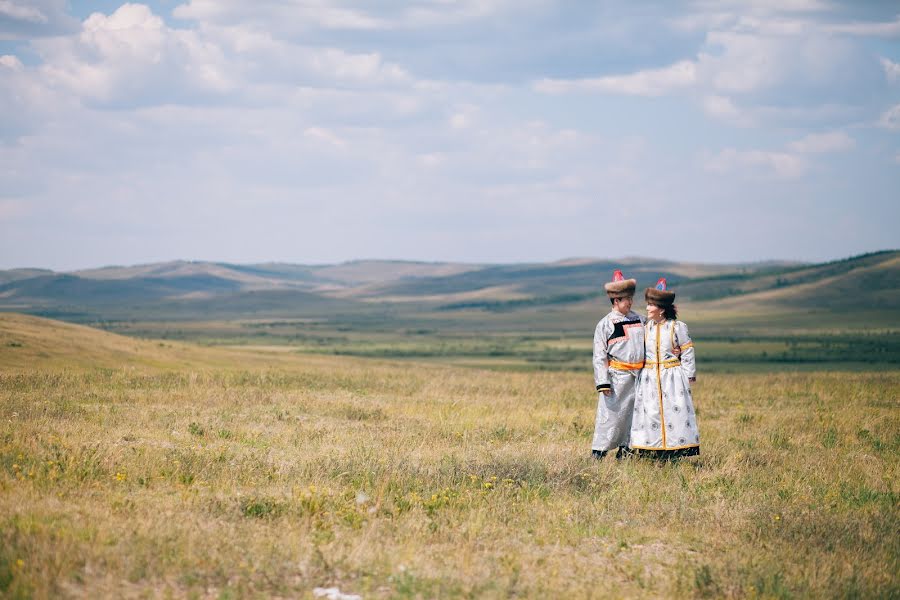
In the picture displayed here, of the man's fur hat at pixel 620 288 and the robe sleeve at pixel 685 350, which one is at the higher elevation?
the man's fur hat at pixel 620 288

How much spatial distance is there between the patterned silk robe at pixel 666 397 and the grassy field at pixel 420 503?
342 millimetres

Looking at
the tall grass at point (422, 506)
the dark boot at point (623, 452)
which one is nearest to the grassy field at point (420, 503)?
the tall grass at point (422, 506)

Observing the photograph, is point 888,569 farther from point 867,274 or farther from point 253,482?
point 867,274

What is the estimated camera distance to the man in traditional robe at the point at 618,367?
12039 mm

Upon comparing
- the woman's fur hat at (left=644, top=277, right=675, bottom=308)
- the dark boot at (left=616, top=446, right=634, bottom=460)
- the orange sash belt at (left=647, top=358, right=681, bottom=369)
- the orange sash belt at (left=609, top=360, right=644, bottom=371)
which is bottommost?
the dark boot at (left=616, top=446, right=634, bottom=460)

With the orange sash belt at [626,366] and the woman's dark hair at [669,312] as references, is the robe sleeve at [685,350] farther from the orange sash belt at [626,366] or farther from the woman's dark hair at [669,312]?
the orange sash belt at [626,366]

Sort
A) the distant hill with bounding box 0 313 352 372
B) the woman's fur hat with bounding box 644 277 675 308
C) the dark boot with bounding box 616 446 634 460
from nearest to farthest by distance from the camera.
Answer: the woman's fur hat with bounding box 644 277 675 308 < the dark boot with bounding box 616 446 634 460 < the distant hill with bounding box 0 313 352 372

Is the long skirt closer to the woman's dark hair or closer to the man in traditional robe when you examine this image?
the man in traditional robe

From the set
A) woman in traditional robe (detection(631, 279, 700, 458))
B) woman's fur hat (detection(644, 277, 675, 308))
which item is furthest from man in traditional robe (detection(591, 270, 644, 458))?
woman's fur hat (detection(644, 277, 675, 308))

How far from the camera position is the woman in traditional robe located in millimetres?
11664

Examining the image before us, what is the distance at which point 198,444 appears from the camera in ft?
39.7

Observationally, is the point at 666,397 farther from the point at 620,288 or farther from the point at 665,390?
the point at 620,288

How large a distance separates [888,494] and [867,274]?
152069 mm

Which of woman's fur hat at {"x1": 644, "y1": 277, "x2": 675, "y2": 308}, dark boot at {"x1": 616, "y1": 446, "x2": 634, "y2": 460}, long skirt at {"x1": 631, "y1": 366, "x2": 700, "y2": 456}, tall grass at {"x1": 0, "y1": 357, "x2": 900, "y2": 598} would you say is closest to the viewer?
tall grass at {"x1": 0, "y1": 357, "x2": 900, "y2": 598}
